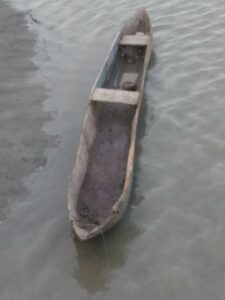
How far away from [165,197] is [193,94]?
4.06 metres

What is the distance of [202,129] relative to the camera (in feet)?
40.2

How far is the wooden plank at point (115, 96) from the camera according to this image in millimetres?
12398

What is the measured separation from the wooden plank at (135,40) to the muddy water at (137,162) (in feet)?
2.06

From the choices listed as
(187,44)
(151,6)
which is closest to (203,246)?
(187,44)

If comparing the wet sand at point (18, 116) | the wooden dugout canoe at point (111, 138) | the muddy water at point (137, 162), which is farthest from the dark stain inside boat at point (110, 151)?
the wet sand at point (18, 116)

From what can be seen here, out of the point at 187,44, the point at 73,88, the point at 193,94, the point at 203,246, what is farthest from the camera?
the point at 187,44

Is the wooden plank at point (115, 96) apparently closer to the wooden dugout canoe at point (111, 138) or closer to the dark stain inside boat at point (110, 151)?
the wooden dugout canoe at point (111, 138)

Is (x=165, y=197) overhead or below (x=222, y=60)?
below

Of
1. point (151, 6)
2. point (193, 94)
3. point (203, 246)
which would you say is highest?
point (151, 6)

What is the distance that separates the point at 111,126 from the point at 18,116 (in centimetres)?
248

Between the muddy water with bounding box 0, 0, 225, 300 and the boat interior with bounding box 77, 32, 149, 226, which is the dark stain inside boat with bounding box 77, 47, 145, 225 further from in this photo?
the muddy water with bounding box 0, 0, 225, 300

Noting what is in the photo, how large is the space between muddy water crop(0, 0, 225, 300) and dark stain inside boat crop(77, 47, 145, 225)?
1.40 ft

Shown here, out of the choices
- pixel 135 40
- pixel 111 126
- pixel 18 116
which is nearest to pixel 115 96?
pixel 111 126

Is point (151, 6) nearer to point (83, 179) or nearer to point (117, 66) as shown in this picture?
point (117, 66)
